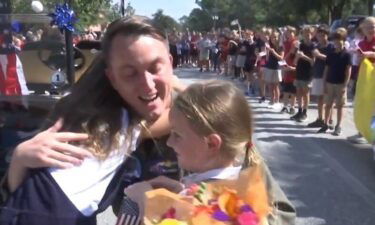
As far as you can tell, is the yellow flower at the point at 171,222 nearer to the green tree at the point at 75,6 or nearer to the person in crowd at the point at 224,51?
the green tree at the point at 75,6

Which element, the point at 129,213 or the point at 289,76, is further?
the point at 289,76

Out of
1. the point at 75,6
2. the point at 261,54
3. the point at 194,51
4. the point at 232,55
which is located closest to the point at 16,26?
the point at 75,6

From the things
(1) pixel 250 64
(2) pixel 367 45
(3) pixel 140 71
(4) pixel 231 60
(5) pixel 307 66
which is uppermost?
(3) pixel 140 71

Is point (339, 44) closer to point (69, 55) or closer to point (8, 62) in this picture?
point (69, 55)

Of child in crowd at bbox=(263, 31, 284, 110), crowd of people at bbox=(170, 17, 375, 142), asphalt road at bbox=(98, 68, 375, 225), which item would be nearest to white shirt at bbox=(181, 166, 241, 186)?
asphalt road at bbox=(98, 68, 375, 225)

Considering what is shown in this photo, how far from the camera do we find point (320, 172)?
23.2 feet

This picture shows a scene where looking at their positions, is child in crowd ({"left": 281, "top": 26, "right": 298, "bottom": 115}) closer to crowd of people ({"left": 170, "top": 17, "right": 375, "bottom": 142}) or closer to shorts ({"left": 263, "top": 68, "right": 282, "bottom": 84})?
crowd of people ({"left": 170, "top": 17, "right": 375, "bottom": 142})

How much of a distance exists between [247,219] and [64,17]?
114 inches

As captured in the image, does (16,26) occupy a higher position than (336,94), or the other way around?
(16,26)

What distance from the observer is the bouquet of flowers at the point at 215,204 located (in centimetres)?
128

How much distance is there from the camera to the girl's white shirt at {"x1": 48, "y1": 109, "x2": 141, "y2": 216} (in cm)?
141

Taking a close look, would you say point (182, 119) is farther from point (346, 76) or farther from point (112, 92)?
point (346, 76)

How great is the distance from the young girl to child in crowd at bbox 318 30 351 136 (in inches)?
314

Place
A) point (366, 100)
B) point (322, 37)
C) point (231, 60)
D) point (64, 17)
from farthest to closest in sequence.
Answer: point (231, 60) < point (322, 37) < point (366, 100) < point (64, 17)
